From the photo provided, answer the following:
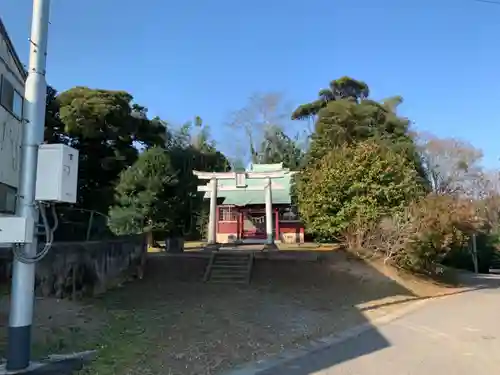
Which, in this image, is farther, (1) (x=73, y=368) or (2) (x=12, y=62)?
(2) (x=12, y=62)

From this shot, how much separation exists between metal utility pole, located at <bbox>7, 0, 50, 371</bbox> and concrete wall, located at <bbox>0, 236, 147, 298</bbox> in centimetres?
370

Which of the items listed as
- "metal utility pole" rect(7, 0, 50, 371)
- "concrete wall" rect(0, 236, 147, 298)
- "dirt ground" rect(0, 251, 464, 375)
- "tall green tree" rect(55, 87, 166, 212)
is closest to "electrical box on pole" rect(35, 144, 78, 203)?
"metal utility pole" rect(7, 0, 50, 371)

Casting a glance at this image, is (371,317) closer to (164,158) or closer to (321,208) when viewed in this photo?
(321,208)

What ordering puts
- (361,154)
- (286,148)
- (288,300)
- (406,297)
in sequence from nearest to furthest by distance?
1. (288,300)
2. (406,297)
3. (361,154)
4. (286,148)

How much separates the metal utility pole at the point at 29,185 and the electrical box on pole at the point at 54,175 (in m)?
0.07

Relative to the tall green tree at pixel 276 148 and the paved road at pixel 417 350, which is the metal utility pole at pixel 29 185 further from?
the tall green tree at pixel 276 148

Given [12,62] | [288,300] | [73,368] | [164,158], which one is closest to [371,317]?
[288,300]

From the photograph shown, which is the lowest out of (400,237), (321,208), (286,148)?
(400,237)

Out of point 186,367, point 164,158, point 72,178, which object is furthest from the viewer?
point 164,158

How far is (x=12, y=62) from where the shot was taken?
1105cm

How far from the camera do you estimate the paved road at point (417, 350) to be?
6.44 metres

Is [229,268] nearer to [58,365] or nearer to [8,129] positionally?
[8,129]

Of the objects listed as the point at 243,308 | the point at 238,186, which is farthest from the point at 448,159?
the point at 243,308

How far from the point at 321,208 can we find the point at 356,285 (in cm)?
382
